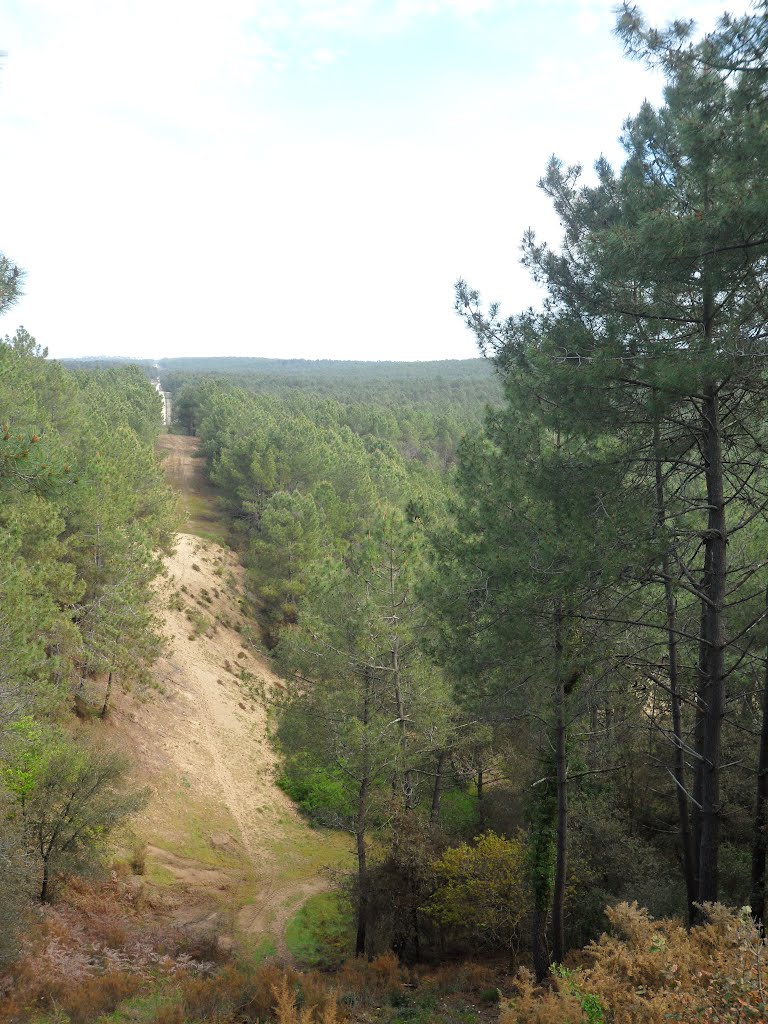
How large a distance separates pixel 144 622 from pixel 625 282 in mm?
16063

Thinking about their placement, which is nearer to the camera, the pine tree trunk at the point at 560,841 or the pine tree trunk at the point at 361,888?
the pine tree trunk at the point at 560,841

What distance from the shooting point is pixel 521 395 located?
9.33 m

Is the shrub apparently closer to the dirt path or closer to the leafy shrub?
the leafy shrub

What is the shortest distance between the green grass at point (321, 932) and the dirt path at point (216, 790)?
36 cm

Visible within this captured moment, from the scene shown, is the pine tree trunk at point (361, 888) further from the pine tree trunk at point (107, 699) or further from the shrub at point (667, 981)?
the pine tree trunk at point (107, 699)

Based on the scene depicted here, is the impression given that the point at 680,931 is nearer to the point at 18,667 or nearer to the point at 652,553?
the point at 652,553

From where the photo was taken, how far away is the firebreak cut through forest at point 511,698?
655cm

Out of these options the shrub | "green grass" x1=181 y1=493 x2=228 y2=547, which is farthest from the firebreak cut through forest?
"green grass" x1=181 y1=493 x2=228 y2=547

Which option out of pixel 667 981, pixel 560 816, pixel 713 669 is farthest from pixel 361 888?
pixel 667 981

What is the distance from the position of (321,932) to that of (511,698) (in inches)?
369

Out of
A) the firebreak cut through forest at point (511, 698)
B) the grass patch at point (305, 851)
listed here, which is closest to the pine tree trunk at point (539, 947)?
the firebreak cut through forest at point (511, 698)

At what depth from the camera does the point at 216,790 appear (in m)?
22.2

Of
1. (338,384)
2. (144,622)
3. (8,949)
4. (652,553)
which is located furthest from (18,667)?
(338,384)

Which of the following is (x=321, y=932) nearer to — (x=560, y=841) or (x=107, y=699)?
(x=560, y=841)
